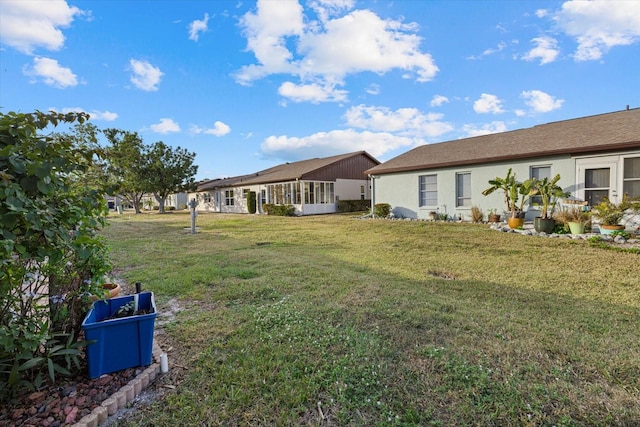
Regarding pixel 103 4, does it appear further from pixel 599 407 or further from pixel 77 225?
pixel 599 407

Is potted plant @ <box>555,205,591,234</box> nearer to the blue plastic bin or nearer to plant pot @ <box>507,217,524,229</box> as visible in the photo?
plant pot @ <box>507,217,524,229</box>

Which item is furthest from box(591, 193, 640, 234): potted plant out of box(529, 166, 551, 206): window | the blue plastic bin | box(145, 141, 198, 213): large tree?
box(145, 141, 198, 213): large tree

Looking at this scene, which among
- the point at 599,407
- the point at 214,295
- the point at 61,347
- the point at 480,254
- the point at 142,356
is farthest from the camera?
the point at 480,254

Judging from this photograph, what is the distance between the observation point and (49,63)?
28.9 feet

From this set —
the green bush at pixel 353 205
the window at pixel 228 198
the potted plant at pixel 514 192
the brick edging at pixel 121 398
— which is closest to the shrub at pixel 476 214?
the potted plant at pixel 514 192

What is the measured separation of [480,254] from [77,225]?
703cm

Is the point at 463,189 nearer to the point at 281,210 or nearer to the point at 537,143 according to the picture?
the point at 537,143

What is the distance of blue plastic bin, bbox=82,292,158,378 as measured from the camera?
2061mm

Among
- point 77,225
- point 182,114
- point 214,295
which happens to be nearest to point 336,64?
point 182,114

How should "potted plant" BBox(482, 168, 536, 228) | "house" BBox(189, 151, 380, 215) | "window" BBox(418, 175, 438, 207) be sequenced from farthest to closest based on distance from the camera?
1. "house" BBox(189, 151, 380, 215)
2. "window" BBox(418, 175, 438, 207)
3. "potted plant" BBox(482, 168, 536, 228)

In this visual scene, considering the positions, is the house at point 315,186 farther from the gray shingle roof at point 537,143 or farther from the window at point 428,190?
the window at point 428,190

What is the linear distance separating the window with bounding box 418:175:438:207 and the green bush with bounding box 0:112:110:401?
43.3ft

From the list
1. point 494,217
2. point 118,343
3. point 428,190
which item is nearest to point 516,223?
point 494,217

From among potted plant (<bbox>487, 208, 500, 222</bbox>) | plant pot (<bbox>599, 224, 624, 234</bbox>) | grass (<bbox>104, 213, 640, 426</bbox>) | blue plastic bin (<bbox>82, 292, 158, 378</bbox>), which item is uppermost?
potted plant (<bbox>487, 208, 500, 222</bbox>)
